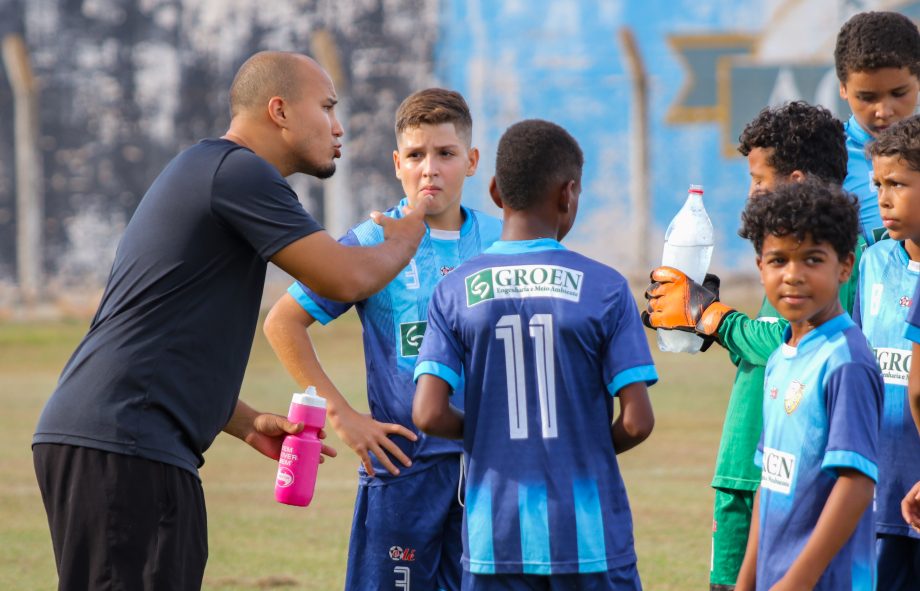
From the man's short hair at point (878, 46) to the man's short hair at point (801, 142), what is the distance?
0.46 metres

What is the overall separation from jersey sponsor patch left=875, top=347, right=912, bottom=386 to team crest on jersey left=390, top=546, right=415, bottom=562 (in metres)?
1.59

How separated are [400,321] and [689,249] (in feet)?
3.28

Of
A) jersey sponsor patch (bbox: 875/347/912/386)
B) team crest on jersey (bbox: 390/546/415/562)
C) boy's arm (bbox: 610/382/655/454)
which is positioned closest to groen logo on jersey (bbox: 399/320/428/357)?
team crest on jersey (bbox: 390/546/415/562)

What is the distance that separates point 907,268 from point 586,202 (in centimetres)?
1471

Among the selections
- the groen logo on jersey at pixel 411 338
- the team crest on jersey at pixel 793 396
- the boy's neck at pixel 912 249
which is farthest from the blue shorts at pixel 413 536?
the boy's neck at pixel 912 249

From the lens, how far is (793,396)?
3240 millimetres

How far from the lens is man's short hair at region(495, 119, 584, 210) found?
3.50 m

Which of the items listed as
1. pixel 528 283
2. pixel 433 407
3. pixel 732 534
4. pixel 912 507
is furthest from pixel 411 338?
pixel 912 507

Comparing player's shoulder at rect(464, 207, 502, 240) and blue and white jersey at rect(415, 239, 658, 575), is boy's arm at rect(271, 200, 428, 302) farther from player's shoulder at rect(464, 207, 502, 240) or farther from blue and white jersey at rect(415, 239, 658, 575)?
player's shoulder at rect(464, 207, 502, 240)

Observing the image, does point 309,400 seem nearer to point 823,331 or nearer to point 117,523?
point 117,523

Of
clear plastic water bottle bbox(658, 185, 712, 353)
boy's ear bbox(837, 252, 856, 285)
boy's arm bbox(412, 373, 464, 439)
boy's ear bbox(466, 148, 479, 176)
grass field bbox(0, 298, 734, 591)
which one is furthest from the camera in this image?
grass field bbox(0, 298, 734, 591)

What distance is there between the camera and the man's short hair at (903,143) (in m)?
3.65

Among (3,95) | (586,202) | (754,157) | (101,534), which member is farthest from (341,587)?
(3,95)

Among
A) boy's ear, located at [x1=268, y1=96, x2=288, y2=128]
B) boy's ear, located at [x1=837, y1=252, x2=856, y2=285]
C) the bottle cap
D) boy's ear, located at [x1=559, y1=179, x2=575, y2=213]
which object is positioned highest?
boy's ear, located at [x1=268, y1=96, x2=288, y2=128]
